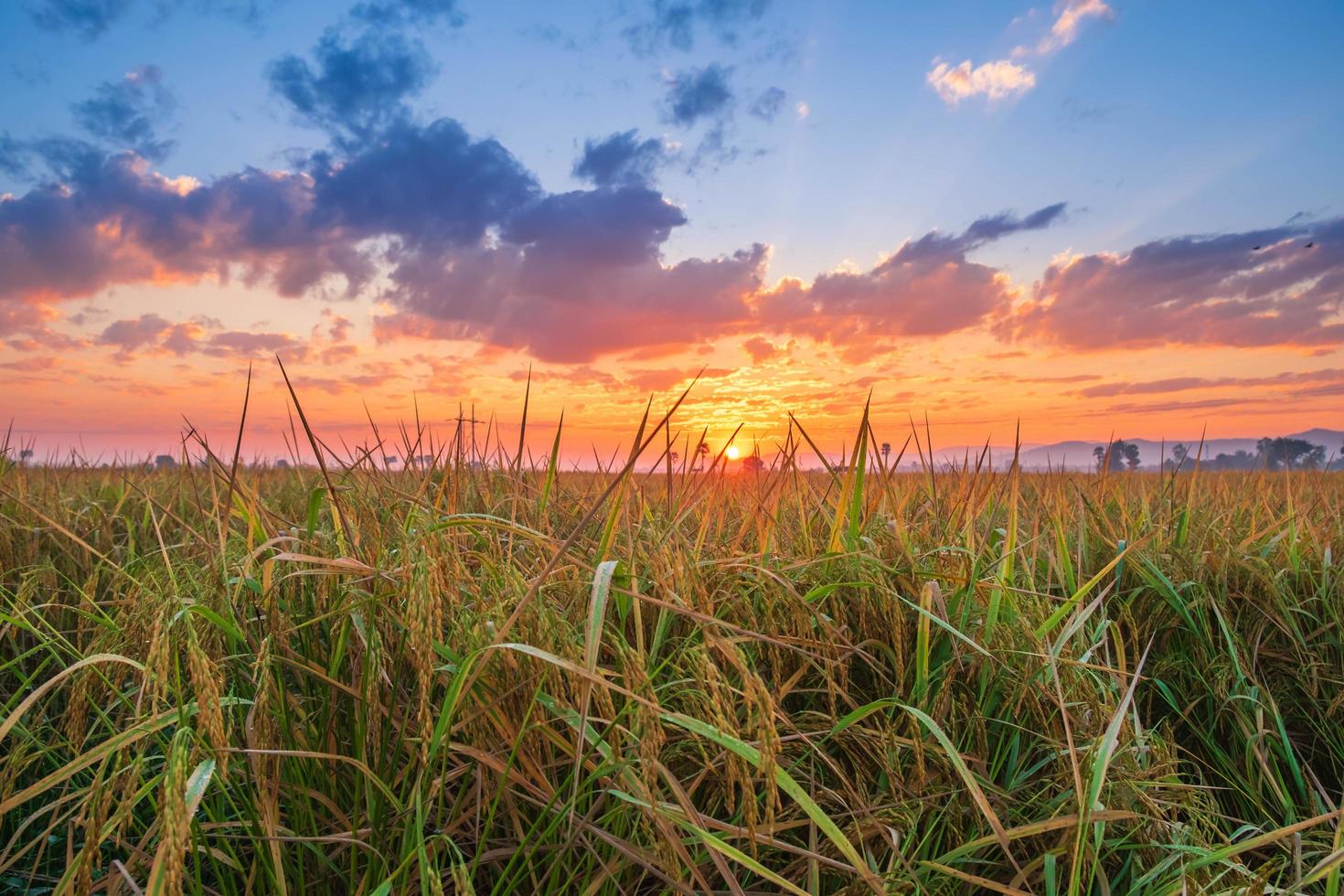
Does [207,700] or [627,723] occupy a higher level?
[207,700]

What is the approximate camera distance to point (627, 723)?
1.85 m

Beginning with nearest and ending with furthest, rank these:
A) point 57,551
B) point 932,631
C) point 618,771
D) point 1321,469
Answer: point 618,771
point 932,631
point 57,551
point 1321,469

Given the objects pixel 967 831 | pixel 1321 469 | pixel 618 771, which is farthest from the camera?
pixel 1321 469

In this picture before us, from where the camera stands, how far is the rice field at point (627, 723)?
152 cm

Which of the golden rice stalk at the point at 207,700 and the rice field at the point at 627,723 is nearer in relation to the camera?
the golden rice stalk at the point at 207,700

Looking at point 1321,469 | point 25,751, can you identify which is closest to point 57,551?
point 25,751

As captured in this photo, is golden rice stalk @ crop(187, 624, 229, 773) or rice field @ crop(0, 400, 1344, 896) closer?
golden rice stalk @ crop(187, 624, 229, 773)

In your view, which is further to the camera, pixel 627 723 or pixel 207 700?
pixel 627 723

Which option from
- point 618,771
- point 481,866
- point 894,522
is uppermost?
point 894,522

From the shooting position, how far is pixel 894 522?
2.65 meters

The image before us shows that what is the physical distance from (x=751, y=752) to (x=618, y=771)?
0.34 metres

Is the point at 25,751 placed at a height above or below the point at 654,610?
below

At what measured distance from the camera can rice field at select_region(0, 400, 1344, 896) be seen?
1519 mm

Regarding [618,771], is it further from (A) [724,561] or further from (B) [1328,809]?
(B) [1328,809]
